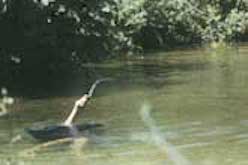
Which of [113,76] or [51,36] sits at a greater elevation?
[51,36]

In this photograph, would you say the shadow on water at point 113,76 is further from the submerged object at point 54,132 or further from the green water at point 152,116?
the submerged object at point 54,132

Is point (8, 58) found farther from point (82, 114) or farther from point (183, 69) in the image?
point (183, 69)

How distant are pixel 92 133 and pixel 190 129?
93.8 inches

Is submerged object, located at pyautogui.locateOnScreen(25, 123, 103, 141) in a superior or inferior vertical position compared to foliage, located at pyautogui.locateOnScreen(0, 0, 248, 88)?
inferior

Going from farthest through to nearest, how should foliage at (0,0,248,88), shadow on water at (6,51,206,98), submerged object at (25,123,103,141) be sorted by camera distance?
foliage at (0,0,248,88)
shadow on water at (6,51,206,98)
submerged object at (25,123,103,141)

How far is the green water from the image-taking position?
14.5 m

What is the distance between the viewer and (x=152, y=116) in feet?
65.2

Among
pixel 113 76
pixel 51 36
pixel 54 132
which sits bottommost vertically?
pixel 113 76

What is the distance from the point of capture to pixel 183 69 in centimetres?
3497

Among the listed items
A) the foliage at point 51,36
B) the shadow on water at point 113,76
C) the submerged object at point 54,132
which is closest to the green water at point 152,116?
the shadow on water at point 113,76

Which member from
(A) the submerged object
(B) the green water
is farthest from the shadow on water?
(A) the submerged object

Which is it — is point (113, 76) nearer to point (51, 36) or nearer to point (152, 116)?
point (51, 36)

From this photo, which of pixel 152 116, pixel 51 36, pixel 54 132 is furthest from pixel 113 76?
pixel 54 132

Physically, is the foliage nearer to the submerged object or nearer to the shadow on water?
the shadow on water
